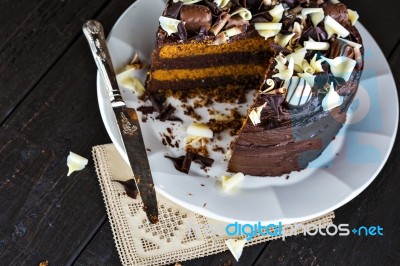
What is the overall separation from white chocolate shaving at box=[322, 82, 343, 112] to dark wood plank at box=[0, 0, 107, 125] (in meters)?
1.19

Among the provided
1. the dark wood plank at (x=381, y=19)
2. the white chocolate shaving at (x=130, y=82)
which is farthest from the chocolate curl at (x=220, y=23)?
the dark wood plank at (x=381, y=19)

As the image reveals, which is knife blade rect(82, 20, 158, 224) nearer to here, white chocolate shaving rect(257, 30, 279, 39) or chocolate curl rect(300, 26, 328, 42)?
white chocolate shaving rect(257, 30, 279, 39)

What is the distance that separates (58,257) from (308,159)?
1.09m

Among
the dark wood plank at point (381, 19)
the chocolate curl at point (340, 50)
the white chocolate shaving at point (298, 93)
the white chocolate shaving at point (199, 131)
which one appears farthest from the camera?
the dark wood plank at point (381, 19)

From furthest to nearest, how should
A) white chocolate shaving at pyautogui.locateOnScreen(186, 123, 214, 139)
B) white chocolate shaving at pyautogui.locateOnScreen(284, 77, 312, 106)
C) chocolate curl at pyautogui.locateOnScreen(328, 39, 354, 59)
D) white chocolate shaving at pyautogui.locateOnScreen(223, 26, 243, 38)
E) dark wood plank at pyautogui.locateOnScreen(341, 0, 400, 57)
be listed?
dark wood plank at pyautogui.locateOnScreen(341, 0, 400, 57)
white chocolate shaving at pyautogui.locateOnScreen(186, 123, 214, 139)
white chocolate shaving at pyautogui.locateOnScreen(223, 26, 243, 38)
chocolate curl at pyautogui.locateOnScreen(328, 39, 354, 59)
white chocolate shaving at pyautogui.locateOnScreen(284, 77, 312, 106)

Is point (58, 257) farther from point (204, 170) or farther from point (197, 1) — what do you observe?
point (197, 1)

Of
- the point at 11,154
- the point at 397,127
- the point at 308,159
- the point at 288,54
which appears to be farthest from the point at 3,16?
the point at 397,127

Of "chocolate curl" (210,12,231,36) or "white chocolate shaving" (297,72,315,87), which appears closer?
"white chocolate shaving" (297,72,315,87)

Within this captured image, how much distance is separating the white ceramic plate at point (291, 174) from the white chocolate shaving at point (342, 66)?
413 millimetres

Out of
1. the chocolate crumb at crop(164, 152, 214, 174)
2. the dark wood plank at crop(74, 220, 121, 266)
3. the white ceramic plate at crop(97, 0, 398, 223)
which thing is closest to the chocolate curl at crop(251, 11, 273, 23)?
the white ceramic plate at crop(97, 0, 398, 223)

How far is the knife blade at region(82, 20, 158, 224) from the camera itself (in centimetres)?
236

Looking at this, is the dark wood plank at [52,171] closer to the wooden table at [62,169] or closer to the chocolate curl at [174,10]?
the wooden table at [62,169]

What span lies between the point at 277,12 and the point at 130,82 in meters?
0.69

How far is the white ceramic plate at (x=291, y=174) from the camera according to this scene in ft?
7.80
